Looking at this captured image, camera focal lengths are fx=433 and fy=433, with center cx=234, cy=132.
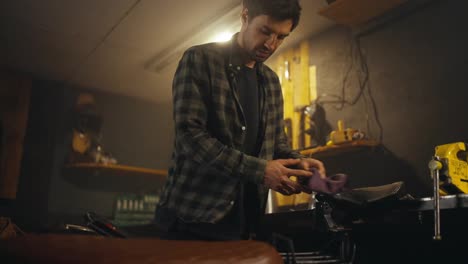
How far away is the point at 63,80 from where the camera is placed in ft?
→ 18.0

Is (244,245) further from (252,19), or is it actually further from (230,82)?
(252,19)

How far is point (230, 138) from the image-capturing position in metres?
1.67

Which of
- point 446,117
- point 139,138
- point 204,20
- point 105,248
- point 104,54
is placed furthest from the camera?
point 139,138

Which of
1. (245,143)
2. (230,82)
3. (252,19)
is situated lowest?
(245,143)

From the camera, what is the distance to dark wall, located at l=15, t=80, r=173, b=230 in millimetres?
5188

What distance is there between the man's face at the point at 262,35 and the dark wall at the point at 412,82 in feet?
5.17

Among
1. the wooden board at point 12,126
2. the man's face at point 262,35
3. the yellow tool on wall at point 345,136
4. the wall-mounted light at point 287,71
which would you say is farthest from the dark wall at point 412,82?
the wooden board at point 12,126

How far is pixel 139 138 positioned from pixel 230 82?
4653mm

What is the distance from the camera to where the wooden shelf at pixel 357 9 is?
322cm

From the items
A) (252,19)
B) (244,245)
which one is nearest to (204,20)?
(252,19)

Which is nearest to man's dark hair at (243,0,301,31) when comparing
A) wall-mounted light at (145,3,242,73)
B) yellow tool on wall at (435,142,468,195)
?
yellow tool on wall at (435,142,468,195)

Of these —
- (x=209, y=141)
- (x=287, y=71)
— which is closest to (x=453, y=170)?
(x=209, y=141)

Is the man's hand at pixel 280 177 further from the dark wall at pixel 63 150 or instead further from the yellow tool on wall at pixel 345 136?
the dark wall at pixel 63 150

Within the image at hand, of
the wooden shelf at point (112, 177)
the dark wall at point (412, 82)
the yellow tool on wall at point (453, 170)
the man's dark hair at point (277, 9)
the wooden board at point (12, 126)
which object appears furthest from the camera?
the wooden shelf at point (112, 177)
